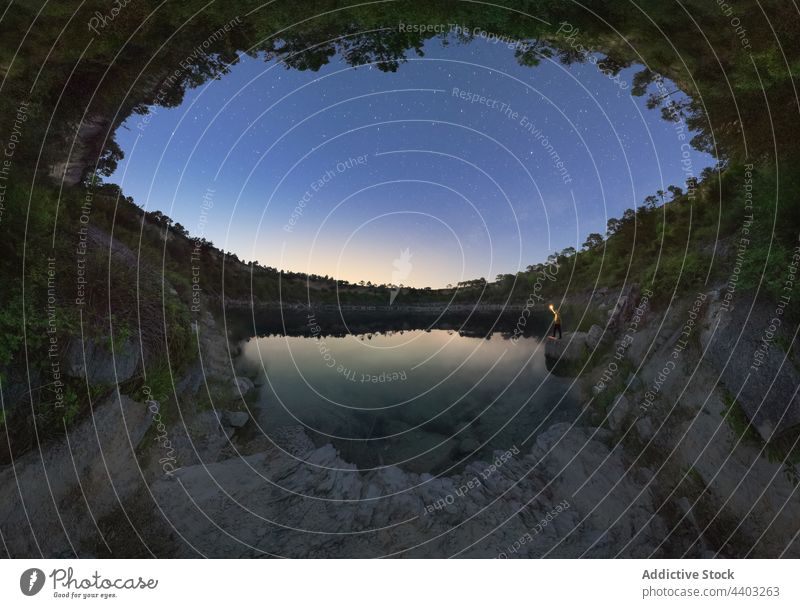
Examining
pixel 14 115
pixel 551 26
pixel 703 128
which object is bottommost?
pixel 703 128

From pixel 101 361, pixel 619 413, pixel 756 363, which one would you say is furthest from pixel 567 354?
pixel 101 361

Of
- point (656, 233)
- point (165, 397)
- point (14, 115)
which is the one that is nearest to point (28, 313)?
point (165, 397)

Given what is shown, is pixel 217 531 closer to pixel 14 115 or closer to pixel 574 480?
pixel 574 480

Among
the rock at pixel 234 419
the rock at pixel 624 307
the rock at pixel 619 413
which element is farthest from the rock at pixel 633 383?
the rock at pixel 234 419

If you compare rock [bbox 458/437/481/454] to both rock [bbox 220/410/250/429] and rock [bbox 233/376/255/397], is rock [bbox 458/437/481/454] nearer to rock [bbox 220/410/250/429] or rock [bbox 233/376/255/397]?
rock [bbox 220/410/250/429]

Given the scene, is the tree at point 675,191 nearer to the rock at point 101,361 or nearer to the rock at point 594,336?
the rock at point 594,336

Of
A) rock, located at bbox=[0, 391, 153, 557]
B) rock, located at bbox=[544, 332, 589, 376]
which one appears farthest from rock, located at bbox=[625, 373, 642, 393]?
rock, located at bbox=[0, 391, 153, 557]
